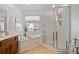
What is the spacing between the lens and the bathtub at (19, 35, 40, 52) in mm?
2369

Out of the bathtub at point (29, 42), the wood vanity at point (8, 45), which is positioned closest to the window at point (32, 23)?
the bathtub at point (29, 42)

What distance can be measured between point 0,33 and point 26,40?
56 cm

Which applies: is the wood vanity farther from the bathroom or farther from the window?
the window

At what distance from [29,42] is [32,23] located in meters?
0.37

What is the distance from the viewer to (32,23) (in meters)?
2.47

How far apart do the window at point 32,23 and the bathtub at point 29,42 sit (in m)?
0.16

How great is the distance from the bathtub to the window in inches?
6.1

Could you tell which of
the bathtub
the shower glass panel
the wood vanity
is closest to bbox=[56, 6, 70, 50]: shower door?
the shower glass panel

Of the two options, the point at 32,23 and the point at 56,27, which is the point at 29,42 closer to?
the point at 32,23

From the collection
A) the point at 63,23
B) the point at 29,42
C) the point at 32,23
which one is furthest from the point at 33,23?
the point at 63,23

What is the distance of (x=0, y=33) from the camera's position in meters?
2.61

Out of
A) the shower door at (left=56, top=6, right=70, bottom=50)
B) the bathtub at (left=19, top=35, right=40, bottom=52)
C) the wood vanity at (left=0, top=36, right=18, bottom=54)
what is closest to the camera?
the wood vanity at (left=0, top=36, right=18, bottom=54)

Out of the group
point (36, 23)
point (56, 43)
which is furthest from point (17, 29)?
point (56, 43)
